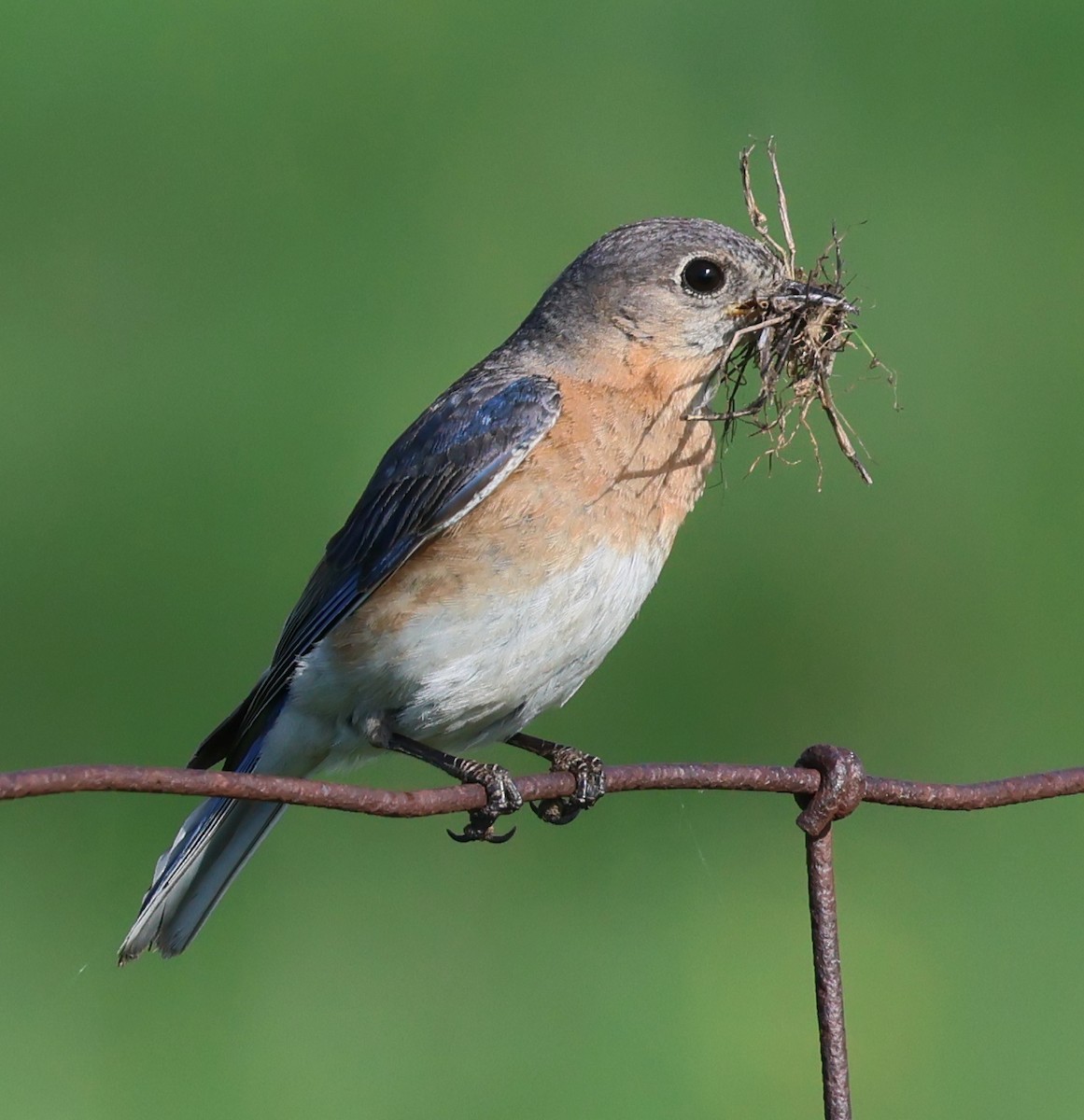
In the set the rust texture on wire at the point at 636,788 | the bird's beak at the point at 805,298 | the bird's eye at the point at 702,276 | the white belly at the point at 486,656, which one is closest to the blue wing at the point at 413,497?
the white belly at the point at 486,656

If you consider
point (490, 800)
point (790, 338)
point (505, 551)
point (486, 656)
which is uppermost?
A: point (790, 338)

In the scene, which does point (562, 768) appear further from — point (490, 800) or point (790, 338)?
point (790, 338)

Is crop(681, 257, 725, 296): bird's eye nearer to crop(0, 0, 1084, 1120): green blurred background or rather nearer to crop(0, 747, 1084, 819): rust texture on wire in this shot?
crop(0, 747, 1084, 819): rust texture on wire

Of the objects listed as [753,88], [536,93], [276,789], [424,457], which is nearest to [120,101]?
[536,93]

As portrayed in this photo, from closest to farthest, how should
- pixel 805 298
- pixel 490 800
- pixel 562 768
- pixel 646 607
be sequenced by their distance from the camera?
pixel 490 800
pixel 805 298
pixel 562 768
pixel 646 607

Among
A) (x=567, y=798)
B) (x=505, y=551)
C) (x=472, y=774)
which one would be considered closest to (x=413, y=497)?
(x=505, y=551)

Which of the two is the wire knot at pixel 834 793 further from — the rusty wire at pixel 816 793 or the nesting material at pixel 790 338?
the nesting material at pixel 790 338
